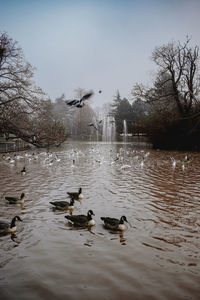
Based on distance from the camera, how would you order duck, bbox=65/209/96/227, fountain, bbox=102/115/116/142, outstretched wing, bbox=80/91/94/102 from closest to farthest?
duck, bbox=65/209/96/227 < outstretched wing, bbox=80/91/94/102 < fountain, bbox=102/115/116/142

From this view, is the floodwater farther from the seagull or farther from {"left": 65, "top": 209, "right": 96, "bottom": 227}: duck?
the seagull

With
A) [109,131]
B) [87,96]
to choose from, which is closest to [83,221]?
[87,96]

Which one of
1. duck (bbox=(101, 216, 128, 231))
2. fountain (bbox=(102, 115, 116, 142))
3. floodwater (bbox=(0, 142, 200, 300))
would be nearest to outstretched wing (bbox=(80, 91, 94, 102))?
floodwater (bbox=(0, 142, 200, 300))

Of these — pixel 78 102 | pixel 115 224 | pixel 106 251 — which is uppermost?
pixel 78 102

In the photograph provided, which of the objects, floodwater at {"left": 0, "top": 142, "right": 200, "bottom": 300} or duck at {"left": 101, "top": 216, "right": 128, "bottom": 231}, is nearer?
floodwater at {"left": 0, "top": 142, "right": 200, "bottom": 300}

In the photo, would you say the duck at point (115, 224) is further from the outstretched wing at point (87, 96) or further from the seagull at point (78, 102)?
the outstretched wing at point (87, 96)

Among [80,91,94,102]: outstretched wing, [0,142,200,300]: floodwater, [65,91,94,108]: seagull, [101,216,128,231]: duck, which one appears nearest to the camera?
[0,142,200,300]: floodwater

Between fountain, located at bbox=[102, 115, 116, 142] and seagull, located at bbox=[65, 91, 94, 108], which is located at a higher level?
fountain, located at bbox=[102, 115, 116, 142]

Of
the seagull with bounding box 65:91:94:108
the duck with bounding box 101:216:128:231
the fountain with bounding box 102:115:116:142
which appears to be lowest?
the duck with bounding box 101:216:128:231

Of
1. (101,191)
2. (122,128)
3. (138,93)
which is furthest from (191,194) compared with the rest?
(122,128)

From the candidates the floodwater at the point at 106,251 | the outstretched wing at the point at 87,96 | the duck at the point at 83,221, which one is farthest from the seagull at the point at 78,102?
the duck at the point at 83,221

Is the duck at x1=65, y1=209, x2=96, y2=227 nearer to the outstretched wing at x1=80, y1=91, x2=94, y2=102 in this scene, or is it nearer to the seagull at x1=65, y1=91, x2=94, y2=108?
the seagull at x1=65, y1=91, x2=94, y2=108

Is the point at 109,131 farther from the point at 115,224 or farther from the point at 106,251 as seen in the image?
the point at 106,251

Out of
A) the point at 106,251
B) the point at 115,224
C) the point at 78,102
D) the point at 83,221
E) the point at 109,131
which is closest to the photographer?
the point at 106,251
